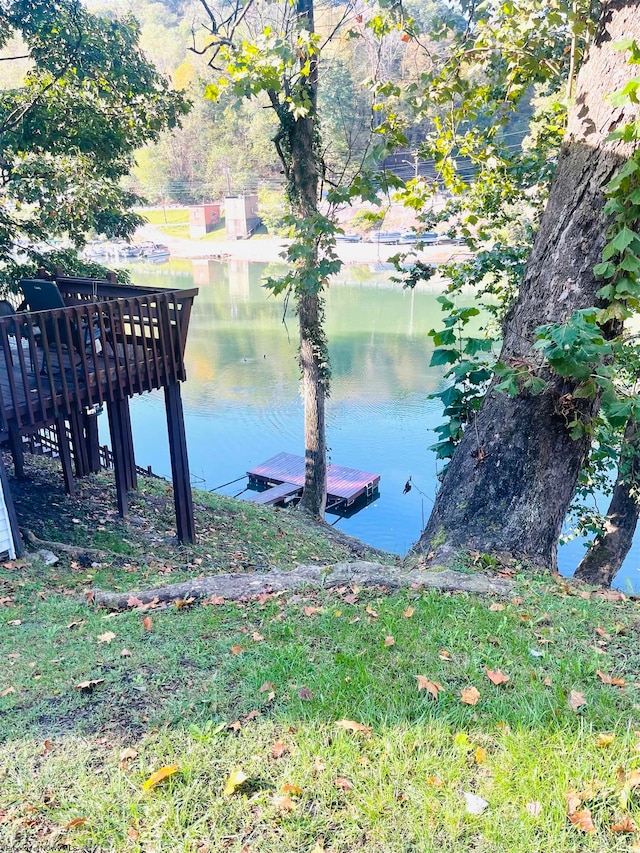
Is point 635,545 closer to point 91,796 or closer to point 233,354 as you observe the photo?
point 91,796

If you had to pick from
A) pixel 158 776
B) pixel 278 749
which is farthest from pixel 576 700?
pixel 158 776

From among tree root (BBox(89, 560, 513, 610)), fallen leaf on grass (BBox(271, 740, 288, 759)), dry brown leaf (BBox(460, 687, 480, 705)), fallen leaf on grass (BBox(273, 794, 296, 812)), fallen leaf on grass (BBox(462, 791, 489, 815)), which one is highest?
fallen leaf on grass (BBox(462, 791, 489, 815))

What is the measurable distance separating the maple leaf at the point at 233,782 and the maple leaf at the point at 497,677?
1070 millimetres

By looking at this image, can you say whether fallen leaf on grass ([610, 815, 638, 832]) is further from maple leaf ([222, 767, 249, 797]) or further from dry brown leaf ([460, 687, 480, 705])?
maple leaf ([222, 767, 249, 797])

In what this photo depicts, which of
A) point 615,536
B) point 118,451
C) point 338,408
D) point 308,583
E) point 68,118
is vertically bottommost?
point 338,408

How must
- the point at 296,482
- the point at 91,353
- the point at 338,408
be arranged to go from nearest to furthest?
the point at 91,353
the point at 296,482
the point at 338,408

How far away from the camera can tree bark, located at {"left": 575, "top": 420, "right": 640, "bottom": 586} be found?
7582mm

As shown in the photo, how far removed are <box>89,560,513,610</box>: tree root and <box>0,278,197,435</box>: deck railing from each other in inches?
84.9

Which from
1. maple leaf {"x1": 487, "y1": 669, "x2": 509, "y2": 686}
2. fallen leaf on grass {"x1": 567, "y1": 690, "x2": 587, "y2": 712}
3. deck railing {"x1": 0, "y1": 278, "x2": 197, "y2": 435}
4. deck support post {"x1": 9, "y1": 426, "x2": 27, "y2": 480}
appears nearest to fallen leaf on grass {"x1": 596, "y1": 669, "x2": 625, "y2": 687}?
fallen leaf on grass {"x1": 567, "y1": 690, "x2": 587, "y2": 712}

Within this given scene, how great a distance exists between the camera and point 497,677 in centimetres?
247

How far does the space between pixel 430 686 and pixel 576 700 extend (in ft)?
1.81

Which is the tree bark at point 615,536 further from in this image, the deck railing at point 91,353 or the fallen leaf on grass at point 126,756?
the fallen leaf on grass at point 126,756

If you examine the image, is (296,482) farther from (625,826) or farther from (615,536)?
(625,826)

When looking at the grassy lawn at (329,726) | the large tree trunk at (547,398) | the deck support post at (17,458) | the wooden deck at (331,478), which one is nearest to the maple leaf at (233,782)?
the grassy lawn at (329,726)
